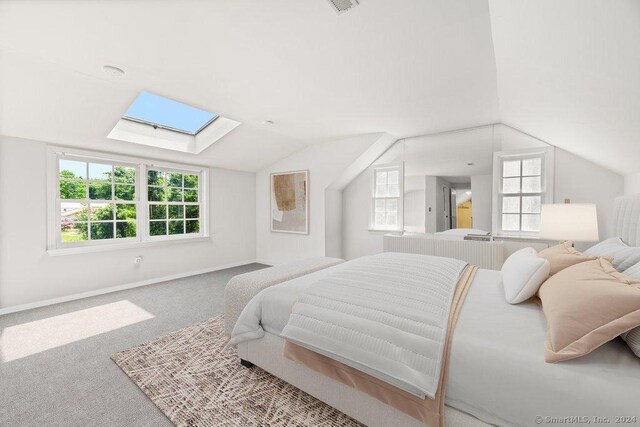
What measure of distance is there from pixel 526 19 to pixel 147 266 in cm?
516

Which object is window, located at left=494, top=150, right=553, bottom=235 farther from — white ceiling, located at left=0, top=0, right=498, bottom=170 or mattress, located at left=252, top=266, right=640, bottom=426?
mattress, located at left=252, top=266, right=640, bottom=426

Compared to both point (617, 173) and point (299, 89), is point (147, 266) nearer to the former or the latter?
point (299, 89)

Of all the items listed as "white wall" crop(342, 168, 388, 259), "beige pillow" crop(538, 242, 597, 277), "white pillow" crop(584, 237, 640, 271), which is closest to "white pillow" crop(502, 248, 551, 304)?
"beige pillow" crop(538, 242, 597, 277)

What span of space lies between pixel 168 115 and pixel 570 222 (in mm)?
5178

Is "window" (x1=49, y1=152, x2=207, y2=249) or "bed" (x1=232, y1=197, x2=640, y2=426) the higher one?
"window" (x1=49, y1=152, x2=207, y2=249)

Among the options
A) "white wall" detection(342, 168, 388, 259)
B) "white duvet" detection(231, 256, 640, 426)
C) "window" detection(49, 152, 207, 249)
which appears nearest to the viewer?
"white duvet" detection(231, 256, 640, 426)

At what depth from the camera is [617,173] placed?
116 inches

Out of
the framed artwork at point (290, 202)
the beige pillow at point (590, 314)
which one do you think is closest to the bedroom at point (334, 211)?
the beige pillow at point (590, 314)

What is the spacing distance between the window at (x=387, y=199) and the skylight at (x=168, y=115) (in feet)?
9.38

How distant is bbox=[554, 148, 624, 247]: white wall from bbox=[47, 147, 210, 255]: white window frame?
214 inches

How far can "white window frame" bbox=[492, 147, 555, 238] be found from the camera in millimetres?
3289

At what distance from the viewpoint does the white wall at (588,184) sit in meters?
2.98

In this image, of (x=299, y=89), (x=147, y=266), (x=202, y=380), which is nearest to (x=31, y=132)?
(x=147, y=266)

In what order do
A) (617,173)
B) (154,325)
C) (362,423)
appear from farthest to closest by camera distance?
(617,173), (154,325), (362,423)
